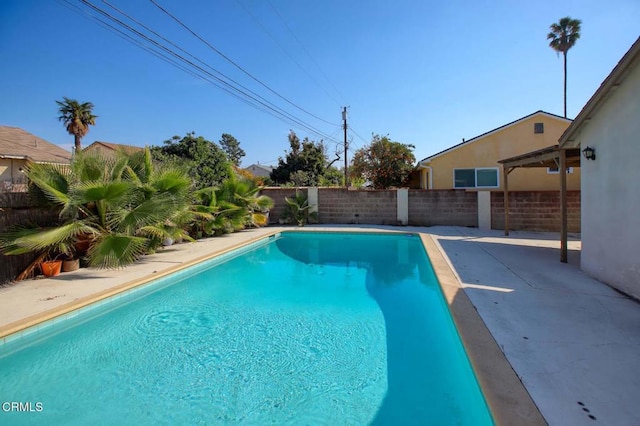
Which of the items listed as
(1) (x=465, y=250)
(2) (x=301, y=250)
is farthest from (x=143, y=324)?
(1) (x=465, y=250)

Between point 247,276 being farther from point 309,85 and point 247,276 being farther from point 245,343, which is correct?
point 309,85

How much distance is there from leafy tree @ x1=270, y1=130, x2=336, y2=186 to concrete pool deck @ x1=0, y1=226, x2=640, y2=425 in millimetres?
22545

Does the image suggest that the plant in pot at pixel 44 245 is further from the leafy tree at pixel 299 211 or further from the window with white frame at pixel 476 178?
the window with white frame at pixel 476 178

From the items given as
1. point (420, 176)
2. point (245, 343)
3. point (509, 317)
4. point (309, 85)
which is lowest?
point (245, 343)

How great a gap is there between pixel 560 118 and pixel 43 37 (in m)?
19.3

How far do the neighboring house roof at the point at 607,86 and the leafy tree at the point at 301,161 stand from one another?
923 inches

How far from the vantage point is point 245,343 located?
4.23 metres

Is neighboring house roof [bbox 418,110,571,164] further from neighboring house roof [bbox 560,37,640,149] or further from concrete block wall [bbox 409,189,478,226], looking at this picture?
neighboring house roof [bbox 560,37,640,149]

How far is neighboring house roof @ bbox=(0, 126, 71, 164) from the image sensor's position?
51.1 ft

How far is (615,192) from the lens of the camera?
5.13 m

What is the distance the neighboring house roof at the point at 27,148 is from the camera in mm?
15570

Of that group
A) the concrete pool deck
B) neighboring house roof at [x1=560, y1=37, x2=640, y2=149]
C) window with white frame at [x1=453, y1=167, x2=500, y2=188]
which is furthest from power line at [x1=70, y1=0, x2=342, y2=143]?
neighboring house roof at [x1=560, y1=37, x2=640, y2=149]

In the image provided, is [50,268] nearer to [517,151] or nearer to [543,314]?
[543,314]

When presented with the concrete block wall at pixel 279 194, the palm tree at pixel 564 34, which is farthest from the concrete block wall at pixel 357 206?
the palm tree at pixel 564 34
